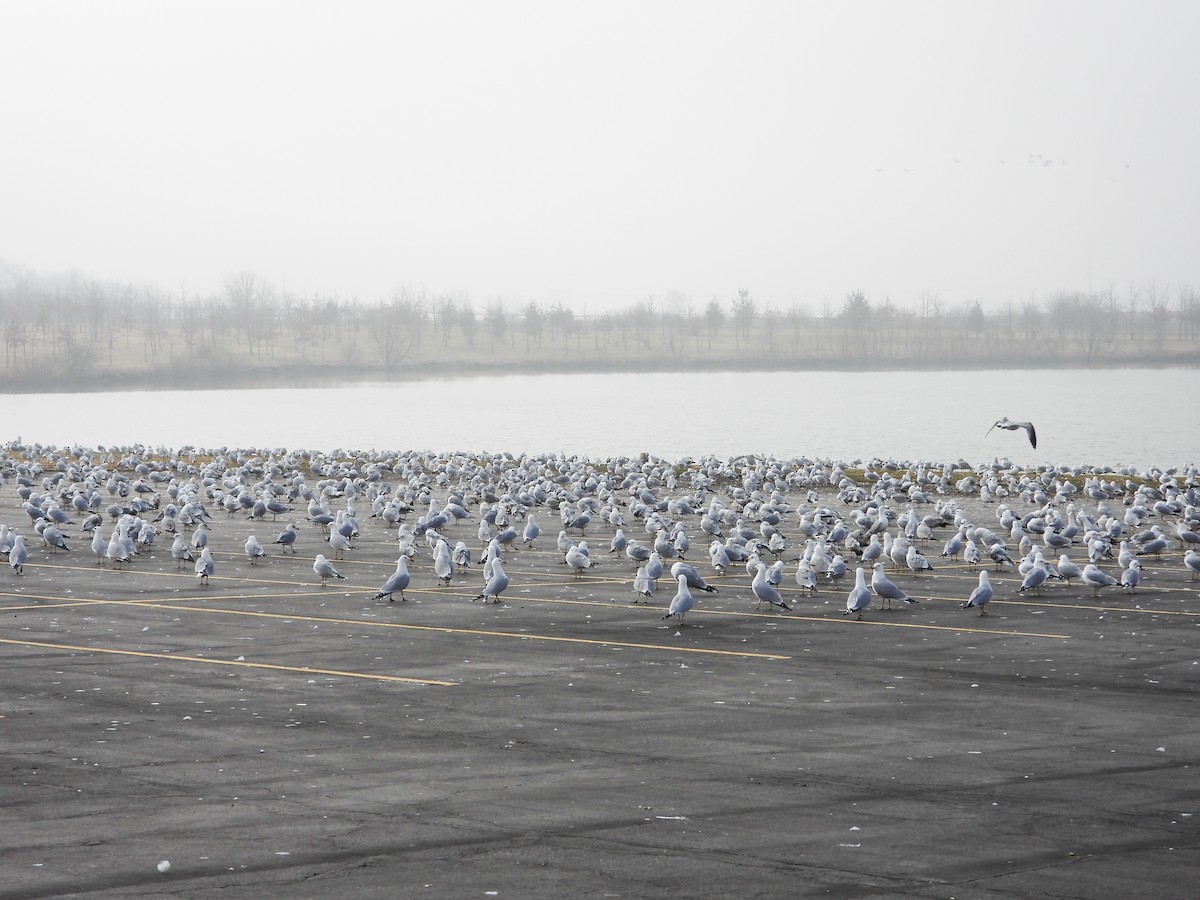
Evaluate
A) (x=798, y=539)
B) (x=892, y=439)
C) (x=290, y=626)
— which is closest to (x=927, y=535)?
(x=798, y=539)

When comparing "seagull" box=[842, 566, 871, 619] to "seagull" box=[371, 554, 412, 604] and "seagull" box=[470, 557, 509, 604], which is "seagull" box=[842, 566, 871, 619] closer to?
"seagull" box=[470, 557, 509, 604]

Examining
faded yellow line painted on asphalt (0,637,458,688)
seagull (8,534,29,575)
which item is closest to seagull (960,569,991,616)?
faded yellow line painted on asphalt (0,637,458,688)

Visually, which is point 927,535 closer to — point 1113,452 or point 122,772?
point 122,772

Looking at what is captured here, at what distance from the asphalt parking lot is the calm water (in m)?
52.4

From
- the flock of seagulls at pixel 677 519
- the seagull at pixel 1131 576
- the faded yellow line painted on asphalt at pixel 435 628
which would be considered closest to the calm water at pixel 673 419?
the flock of seagulls at pixel 677 519

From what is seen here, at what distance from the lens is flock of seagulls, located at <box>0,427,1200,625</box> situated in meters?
24.6

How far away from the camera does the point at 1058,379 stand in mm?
188250

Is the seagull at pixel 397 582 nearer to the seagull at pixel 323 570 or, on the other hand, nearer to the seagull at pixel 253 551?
the seagull at pixel 323 570

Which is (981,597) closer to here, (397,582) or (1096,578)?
(1096,578)

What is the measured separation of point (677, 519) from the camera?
37812 mm

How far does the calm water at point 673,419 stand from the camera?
8106 centimetres

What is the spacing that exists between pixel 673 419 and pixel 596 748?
9854cm

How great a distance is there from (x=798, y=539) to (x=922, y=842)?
22877mm

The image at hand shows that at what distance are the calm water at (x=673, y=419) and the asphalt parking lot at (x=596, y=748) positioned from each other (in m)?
52.4
